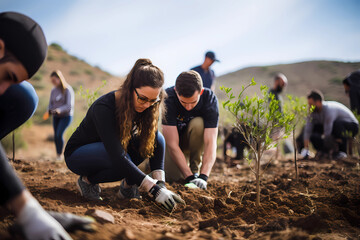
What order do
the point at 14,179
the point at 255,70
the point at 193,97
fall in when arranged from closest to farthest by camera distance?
the point at 14,179, the point at 193,97, the point at 255,70

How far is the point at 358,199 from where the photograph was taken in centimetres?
235

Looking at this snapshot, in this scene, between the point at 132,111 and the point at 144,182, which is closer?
the point at 144,182

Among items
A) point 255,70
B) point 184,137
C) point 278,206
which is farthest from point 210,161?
point 255,70

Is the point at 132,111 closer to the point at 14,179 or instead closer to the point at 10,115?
the point at 10,115

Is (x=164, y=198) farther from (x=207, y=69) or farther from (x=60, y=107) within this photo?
(x=207, y=69)

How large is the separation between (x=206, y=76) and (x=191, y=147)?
2240 millimetres

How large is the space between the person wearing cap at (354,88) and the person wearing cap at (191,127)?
3.72 metres

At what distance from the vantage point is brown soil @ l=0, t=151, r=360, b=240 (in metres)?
1.56

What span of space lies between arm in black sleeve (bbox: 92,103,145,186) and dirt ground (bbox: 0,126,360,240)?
31cm

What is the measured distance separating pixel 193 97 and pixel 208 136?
61 centimetres

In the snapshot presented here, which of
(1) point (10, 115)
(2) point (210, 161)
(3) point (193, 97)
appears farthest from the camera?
(2) point (210, 161)

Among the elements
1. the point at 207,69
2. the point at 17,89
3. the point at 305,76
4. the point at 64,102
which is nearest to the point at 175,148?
the point at 17,89

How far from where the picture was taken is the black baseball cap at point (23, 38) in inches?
53.6

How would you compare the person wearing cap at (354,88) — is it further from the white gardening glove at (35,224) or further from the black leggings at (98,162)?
the white gardening glove at (35,224)
